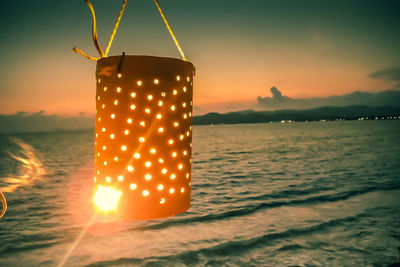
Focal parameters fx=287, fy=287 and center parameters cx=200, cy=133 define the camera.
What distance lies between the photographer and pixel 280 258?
2.92m

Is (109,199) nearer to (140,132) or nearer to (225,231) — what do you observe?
(140,132)

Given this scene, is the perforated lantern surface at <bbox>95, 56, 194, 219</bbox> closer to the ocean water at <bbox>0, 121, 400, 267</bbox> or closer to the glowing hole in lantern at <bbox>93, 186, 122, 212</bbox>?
the glowing hole in lantern at <bbox>93, 186, 122, 212</bbox>

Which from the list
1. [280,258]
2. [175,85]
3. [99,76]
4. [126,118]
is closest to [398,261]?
[280,258]

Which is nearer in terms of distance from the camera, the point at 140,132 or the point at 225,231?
the point at 140,132

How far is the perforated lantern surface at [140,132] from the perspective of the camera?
6.64 ft

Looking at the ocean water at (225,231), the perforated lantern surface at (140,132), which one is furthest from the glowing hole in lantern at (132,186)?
the ocean water at (225,231)

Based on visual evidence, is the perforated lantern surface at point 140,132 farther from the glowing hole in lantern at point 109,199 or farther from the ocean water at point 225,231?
the ocean water at point 225,231

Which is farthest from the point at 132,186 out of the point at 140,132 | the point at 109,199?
the point at 140,132

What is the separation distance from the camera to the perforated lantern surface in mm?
2023

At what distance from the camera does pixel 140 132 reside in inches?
79.1

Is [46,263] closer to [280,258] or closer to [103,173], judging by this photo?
[103,173]

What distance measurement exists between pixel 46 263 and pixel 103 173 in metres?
1.47

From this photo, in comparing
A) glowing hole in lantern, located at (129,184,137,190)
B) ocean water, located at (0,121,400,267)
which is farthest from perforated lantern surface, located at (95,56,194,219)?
ocean water, located at (0,121,400,267)

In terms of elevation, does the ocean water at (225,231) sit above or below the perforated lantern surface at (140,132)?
below
